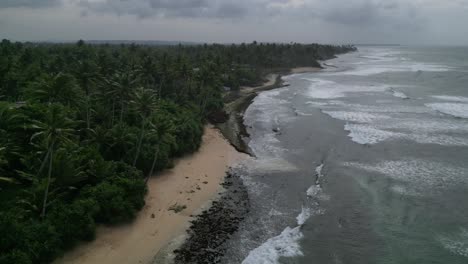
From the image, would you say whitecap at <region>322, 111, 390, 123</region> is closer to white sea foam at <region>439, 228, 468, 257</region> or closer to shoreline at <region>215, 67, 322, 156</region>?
shoreline at <region>215, 67, 322, 156</region>

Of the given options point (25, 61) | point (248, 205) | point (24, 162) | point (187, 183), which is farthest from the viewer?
point (25, 61)

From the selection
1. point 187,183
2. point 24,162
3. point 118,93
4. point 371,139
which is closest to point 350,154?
point 371,139

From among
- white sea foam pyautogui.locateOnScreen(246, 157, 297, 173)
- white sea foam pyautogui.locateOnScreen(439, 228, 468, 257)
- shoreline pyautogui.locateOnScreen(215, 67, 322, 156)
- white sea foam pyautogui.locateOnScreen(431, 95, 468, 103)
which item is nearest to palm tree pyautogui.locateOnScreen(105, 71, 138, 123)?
white sea foam pyautogui.locateOnScreen(246, 157, 297, 173)

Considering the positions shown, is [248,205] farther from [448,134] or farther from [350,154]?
[448,134]

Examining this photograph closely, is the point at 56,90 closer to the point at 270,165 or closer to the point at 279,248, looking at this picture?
the point at 270,165

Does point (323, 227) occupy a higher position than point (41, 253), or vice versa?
point (41, 253)

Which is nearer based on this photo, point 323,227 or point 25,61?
point 323,227
